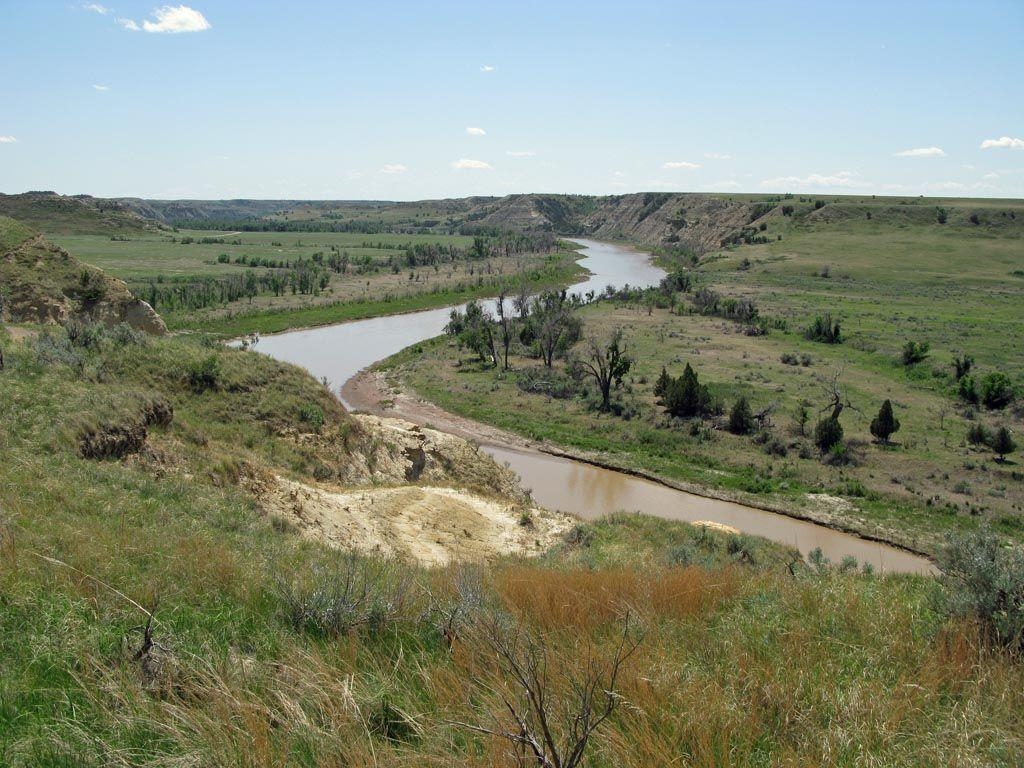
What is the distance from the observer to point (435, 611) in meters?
4.61

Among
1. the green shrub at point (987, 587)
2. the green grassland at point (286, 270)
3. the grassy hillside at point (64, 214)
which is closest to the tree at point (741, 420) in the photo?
the green shrub at point (987, 587)

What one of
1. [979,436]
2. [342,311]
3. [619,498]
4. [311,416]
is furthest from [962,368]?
[342,311]

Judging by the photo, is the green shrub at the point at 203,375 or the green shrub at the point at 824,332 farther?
the green shrub at the point at 824,332

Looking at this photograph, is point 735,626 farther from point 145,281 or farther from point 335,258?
point 335,258

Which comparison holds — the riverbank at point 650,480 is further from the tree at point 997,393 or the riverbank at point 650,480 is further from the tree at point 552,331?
the tree at point 997,393

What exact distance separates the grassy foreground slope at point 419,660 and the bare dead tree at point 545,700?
4 cm

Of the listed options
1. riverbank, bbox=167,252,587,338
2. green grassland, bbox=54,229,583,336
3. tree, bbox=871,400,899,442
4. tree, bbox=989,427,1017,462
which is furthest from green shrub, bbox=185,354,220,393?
green grassland, bbox=54,229,583,336

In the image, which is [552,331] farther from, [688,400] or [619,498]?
[619,498]

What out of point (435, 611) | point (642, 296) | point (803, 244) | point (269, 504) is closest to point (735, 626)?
point (435, 611)

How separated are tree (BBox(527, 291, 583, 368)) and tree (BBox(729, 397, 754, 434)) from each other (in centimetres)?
1484

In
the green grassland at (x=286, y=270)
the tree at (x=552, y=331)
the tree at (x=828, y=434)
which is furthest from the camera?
the green grassland at (x=286, y=270)

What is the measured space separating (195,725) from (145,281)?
3081 inches

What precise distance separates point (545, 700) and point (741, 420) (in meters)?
30.0

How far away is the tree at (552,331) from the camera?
145ft
